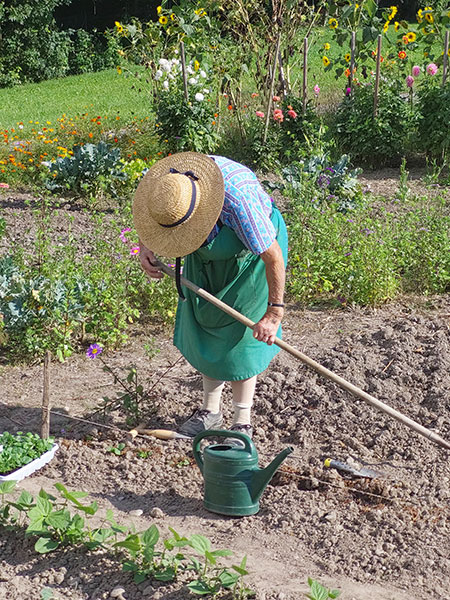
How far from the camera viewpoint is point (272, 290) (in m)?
3.07

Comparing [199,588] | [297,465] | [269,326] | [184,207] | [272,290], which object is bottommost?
[297,465]

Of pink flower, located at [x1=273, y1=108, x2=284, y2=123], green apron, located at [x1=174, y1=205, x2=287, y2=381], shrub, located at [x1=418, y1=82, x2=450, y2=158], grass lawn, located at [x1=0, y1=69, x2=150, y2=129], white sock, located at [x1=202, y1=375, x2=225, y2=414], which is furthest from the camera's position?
grass lawn, located at [x1=0, y1=69, x2=150, y2=129]

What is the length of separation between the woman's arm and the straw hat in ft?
0.88

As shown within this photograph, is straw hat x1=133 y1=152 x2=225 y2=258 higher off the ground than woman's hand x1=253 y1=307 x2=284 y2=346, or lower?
higher

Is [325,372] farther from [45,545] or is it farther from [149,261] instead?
[45,545]

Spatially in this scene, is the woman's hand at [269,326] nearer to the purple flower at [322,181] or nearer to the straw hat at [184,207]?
the straw hat at [184,207]

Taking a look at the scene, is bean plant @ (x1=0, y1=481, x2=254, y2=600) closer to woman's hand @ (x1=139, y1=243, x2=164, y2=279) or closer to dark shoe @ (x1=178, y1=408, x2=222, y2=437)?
dark shoe @ (x1=178, y1=408, x2=222, y2=437)

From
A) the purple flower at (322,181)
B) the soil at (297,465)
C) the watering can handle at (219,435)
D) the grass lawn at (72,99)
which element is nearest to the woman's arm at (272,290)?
the watering can handle at (219,435)

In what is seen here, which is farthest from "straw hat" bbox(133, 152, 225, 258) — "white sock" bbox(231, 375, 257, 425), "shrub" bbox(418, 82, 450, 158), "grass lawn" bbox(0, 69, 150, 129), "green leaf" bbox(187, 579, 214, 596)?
"grass lawn" bbox(0, 69, 150, 129)

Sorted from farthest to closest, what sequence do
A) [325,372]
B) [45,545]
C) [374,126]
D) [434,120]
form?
[374,126]
[434,120]
[325,372]
[45,545]

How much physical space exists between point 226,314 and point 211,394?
47cm

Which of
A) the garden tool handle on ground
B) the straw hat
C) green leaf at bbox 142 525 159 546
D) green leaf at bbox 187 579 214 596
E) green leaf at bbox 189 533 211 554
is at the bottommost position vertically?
green leaf at bbox 187 579 214 596

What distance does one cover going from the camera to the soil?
2666 mm

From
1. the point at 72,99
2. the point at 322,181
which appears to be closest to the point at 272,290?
the point at 322,181
